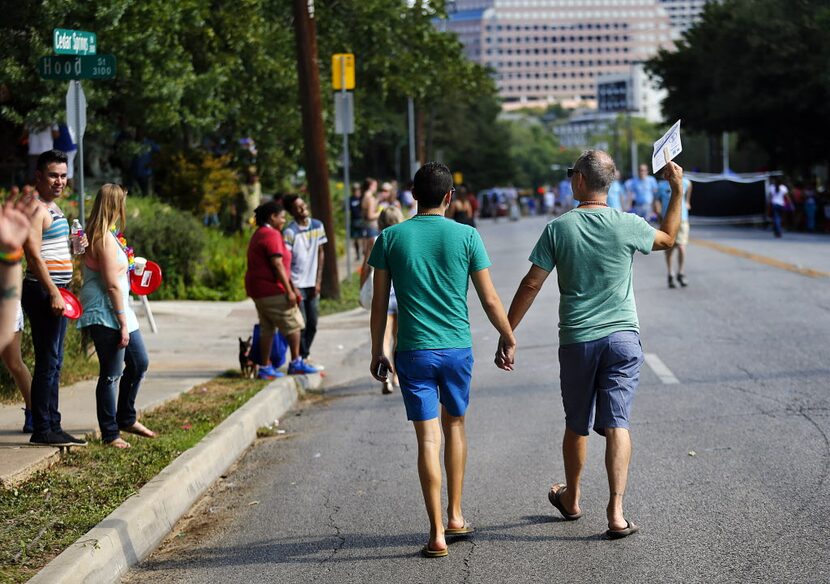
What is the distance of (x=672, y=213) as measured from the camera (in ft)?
20.4

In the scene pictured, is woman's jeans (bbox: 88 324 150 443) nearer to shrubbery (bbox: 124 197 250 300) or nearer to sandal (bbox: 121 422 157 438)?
sandal (bbox: 121 422 157 438)

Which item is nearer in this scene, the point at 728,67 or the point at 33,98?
the point at 33,98

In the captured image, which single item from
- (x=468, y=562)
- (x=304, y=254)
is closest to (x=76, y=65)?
(x=304, y=254)

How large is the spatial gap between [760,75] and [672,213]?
44.5 metres

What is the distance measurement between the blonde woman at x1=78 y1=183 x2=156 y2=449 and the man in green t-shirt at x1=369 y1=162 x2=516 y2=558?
7.97 ft

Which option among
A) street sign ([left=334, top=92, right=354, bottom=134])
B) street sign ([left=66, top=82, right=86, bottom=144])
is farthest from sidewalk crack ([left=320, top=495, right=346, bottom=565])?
street sign ([left=334, top=92, right=354, bottom=134])

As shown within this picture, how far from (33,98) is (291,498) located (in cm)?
1238

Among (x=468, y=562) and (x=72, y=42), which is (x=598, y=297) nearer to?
(x=468, y=562)

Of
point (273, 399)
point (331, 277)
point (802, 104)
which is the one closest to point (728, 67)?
point (802, 104)

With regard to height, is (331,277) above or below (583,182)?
below

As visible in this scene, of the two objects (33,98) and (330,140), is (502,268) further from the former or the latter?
(33,98)

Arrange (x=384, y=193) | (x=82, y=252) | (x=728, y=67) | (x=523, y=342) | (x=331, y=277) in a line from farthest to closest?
(x=728, y=67) → (x=384, y=193) → (x=331, y=277) → (x=523, y=342) → (x=82, y=252)

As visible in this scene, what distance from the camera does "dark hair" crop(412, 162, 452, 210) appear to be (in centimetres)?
588

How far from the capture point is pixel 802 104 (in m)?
46.3
